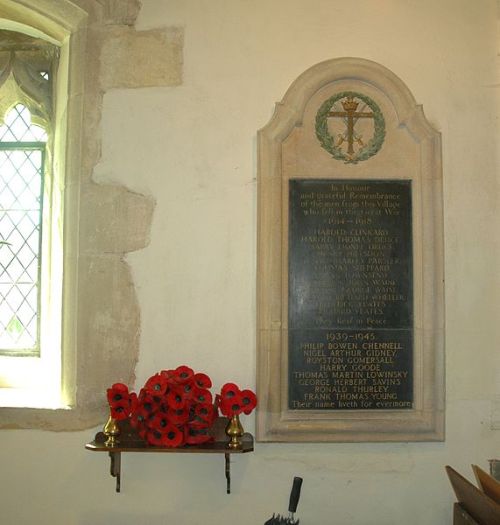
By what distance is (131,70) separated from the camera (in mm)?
3418

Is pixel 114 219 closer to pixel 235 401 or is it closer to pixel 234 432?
pixel 235 401

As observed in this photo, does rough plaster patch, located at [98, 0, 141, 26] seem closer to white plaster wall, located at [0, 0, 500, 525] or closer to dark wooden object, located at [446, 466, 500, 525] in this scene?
white plaster wall, located at [0, 0, 500, 525]

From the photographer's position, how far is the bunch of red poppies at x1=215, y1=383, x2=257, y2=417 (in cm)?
301

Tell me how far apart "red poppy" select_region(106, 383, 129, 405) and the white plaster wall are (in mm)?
256

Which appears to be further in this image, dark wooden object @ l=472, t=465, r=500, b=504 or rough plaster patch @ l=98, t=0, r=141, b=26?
A: rough plaster patch @ l=98, t=0, r=141, b=26

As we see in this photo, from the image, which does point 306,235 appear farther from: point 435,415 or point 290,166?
point 435,415

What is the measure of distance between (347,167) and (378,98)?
40 centimetres

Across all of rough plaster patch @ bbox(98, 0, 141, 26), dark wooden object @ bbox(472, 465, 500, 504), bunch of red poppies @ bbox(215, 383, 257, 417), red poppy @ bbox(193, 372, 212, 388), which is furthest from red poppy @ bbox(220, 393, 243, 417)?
rough plaster patch @ bbox(98, 0, 141, 26)

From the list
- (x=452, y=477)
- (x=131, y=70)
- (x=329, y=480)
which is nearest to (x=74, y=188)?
(x=131, y=70)

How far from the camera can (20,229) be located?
3783 mm

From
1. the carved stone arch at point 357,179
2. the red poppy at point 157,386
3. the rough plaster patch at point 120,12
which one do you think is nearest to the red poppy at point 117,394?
the red poppy at point 157,386

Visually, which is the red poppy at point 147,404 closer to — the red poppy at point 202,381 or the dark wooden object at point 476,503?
the red poppy at point 202,381

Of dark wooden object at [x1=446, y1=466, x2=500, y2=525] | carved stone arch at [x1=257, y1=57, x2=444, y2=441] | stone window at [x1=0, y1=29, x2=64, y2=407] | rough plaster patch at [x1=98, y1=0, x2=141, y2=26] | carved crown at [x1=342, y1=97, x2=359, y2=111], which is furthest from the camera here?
stone window at [x1=0, y1=29, x2=64, y2=407]

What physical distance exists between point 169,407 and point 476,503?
1.36m
